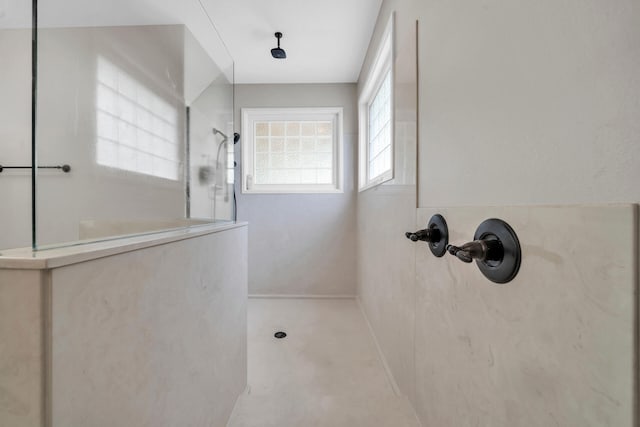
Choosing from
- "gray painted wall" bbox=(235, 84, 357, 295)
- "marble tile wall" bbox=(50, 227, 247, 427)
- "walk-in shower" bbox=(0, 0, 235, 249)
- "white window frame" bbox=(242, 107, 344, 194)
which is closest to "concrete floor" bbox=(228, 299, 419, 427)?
"marble tile wall" bbox=(50, 227, 247, 427)

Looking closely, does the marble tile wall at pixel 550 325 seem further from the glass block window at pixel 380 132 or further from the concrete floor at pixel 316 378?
Result: the glass block window at pixel 380 132

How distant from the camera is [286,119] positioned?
284cm

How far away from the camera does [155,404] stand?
2.10 ft

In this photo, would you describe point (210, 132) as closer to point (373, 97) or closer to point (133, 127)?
point (133, 127)

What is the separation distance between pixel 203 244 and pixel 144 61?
134cm

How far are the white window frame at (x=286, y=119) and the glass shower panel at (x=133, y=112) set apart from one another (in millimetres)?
876

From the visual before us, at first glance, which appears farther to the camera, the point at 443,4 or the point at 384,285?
the point at 384,285

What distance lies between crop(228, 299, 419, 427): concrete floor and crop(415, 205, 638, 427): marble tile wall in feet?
1.91

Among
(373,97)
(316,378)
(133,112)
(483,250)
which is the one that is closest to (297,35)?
(373,97)

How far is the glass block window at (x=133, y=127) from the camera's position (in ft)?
4.46

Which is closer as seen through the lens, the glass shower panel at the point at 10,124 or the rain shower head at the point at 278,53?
the glass shower panel at the point at 10,124

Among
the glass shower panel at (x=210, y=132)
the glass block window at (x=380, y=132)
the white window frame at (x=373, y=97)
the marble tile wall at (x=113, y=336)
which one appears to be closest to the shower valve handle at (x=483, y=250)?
the marble tile wall at (x=113, y=336)

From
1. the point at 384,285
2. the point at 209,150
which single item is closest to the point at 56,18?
the point at 209,150

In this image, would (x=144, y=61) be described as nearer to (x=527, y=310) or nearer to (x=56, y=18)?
(x=56, y=18)
